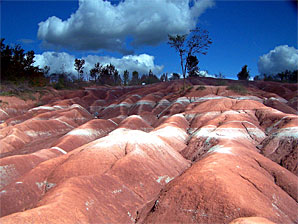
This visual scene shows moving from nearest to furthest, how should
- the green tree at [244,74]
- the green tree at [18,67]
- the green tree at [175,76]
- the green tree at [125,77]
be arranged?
the green tree at [18,67], the green tree at [244,74], the green tree at [125,77], the green tree at [175,76]

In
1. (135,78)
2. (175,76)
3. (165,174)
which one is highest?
(175,76)

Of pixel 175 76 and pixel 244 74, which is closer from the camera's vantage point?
pixel 244 74

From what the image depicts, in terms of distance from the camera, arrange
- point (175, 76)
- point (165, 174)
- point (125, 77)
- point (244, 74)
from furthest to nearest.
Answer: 1. point (175, 76)
2. point (125, 77)
3. point (244, 74)
4. point (165, 174)

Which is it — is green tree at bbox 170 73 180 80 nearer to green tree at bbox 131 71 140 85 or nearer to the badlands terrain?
green tree at bbox 131 71 140 85

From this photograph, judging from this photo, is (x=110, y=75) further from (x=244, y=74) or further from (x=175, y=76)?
(x=244, y=74)

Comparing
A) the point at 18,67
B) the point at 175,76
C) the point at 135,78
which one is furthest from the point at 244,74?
the point at 18,67

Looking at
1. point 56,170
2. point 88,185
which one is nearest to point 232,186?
point 88,185

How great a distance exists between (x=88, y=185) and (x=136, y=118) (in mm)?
22431

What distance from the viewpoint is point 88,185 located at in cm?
1194

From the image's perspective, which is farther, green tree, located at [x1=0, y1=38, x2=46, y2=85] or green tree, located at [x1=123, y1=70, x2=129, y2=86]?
→ green tree, located at [x1=123, y1=70, x2=129, y2=86]

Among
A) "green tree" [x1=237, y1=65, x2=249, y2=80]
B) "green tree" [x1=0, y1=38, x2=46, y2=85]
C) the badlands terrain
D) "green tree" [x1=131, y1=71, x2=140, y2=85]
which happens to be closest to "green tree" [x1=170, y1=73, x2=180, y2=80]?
"green tree" [x1=131, y1=71, x2=140, y2=85]

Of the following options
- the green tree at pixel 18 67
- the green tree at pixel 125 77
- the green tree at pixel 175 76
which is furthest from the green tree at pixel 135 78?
the green tree at pixel 18 67

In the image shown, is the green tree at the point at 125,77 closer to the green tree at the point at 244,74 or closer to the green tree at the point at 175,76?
the green tree at the point at 175,76

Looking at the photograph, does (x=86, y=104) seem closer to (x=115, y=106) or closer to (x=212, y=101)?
(x=115, y=106)
